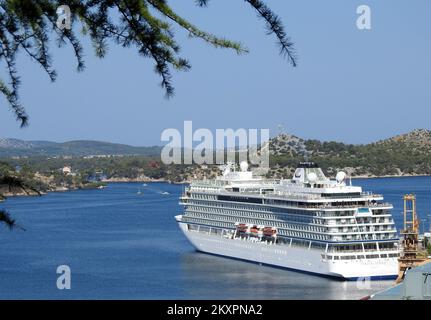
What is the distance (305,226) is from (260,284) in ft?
12.5

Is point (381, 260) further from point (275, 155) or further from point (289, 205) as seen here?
point (275, 155)

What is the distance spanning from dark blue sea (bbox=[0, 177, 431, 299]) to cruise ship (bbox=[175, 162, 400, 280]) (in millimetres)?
512

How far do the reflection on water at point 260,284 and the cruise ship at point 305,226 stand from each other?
20.9 inches

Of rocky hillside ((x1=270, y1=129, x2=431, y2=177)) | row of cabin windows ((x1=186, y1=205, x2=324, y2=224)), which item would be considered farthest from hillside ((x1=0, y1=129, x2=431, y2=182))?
row of cabin windows ((x1=186, y1=205, x2=324, y2=224))

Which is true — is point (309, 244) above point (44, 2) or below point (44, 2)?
below

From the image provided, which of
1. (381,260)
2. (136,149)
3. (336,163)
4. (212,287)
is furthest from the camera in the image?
(136,149)

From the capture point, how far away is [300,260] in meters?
29.6

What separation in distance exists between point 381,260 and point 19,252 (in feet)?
46.7

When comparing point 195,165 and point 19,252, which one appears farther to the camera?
point 195,165

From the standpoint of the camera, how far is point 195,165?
4560 inches

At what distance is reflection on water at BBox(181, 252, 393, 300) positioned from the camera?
83.4 ft

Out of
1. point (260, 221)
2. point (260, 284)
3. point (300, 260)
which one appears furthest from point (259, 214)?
point (260, 284)

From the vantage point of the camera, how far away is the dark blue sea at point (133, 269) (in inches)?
1013
